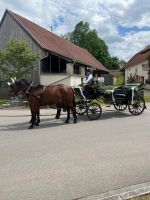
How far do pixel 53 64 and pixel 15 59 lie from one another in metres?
7.09

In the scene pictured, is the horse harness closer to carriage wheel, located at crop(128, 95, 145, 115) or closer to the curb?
carriage wheel, located at crop(128, 95, 145, 115)

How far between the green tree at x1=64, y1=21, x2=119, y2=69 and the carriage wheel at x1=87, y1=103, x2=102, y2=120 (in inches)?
3032

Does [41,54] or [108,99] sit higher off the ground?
[41,54]

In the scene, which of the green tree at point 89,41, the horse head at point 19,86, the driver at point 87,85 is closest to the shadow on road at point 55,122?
the driver at point 87,85

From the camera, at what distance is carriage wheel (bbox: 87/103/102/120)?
606 inches

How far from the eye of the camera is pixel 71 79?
3775 cm

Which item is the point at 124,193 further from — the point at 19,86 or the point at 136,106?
the point at 136,106

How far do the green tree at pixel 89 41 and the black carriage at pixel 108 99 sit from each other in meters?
75.8

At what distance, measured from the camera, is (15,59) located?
3102cm

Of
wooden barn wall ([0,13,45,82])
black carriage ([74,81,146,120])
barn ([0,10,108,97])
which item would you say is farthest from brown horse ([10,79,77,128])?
wooden barn wall ([0,13,45,82])

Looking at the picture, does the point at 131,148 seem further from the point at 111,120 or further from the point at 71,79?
the point at 71,79

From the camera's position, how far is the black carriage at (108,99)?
1556 cm

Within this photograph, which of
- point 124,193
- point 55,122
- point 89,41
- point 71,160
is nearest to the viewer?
point 124,193

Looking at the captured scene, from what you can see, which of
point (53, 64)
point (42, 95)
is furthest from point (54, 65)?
point (42, 95)
